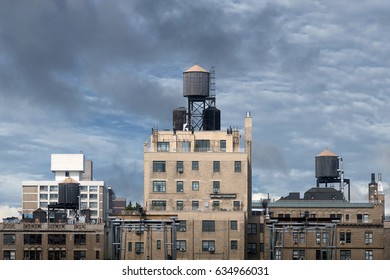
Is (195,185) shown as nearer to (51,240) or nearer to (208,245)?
(208,245)

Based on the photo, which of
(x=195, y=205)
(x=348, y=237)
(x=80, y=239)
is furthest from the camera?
(x=80, y=239)

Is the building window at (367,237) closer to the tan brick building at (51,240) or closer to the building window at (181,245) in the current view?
the building window at (181,245)

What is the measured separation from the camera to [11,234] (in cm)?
15812

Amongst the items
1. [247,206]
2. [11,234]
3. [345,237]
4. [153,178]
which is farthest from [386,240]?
[11,234]

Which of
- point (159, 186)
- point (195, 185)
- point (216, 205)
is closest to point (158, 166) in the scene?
point (159, 186)

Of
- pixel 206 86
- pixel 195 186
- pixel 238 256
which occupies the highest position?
pixel 206 86

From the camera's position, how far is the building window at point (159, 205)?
438 feet

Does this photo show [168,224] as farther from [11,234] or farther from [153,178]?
[11,234]

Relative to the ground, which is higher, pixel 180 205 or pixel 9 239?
pixel 180 205

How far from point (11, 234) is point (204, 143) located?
35510mm

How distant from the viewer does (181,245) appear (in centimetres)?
12962

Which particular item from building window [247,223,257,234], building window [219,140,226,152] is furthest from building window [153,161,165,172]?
building window [219,140,226,152]

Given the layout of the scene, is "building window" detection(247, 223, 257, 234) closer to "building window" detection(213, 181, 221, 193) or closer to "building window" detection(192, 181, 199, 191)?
"building window" detection(213, 181, 221, 193)

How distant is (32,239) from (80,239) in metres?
7.56
